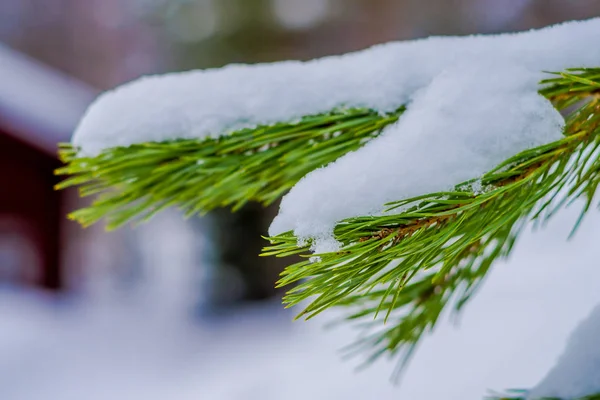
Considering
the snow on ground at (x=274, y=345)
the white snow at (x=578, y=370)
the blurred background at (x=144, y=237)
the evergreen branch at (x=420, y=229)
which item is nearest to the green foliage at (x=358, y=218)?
the evergreen branch at (x=420, y=229)

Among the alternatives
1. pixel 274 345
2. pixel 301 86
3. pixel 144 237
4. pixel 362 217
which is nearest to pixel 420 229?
pixel 362 217

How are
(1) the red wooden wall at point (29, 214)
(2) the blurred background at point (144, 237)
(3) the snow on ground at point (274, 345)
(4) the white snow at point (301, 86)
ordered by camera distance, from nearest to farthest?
(4) the white snow at point (301, 86), (3) the snow on ground at point (274, 345), (2) the blurred background at point (144, 237), (1) the red wooden wall at point (29, 214)

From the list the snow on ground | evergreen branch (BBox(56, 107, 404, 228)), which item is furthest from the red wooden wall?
evergreen branch (BBox(56, 107, 404, 228))

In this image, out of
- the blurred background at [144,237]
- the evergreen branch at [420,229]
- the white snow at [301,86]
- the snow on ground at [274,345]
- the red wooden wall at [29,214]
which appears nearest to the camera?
the evergreen branch at [420,229]

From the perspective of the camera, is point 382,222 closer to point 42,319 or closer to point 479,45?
point 479,45

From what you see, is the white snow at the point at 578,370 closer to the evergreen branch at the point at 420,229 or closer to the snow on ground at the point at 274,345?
the evergreen branch at the point at 420,229

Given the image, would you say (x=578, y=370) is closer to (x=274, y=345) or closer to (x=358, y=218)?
(x=358, y=218)
